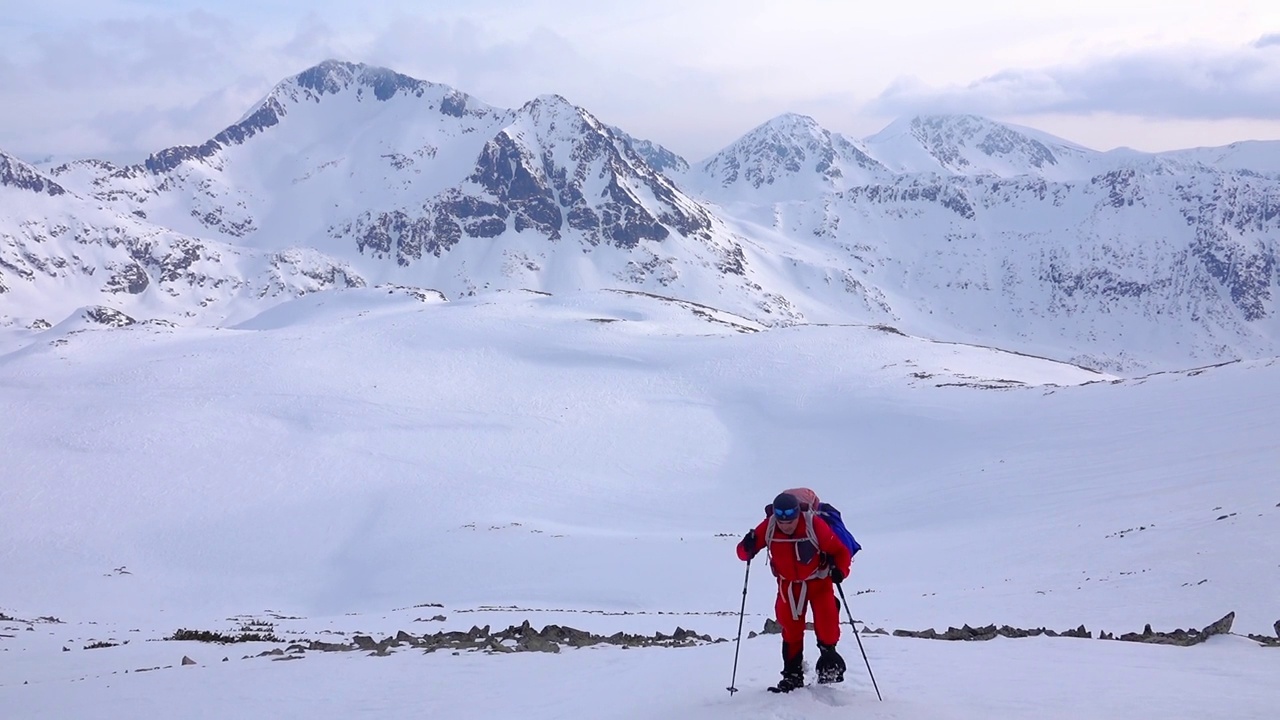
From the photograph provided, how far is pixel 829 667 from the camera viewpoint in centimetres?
974

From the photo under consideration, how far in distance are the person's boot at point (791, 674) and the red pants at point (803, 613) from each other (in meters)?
0.04

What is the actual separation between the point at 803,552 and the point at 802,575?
260mm

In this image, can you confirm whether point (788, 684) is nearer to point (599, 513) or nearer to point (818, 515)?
point (818, 515)

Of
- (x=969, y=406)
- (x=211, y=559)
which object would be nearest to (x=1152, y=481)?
(x=969, y=406)

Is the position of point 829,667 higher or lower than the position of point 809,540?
lower

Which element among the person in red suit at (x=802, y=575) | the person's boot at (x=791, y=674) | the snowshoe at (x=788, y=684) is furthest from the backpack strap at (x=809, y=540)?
the snowshoe at (x=788, y=684)

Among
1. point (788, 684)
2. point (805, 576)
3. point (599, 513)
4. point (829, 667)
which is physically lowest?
point (788, 684)

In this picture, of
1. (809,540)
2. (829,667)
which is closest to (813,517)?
(809,540)

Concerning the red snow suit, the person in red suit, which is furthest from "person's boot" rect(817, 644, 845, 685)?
the red snow suit

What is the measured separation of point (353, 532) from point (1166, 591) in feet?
93.3

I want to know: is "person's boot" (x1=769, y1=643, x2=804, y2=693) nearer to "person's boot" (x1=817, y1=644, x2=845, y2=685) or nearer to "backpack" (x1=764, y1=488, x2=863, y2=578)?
"person's boot" (x1=817, y1=644, x2=845, y2=685)

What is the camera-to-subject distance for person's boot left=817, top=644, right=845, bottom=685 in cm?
976

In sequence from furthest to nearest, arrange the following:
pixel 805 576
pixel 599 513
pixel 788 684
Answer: pixel 599 513 → pixel 805 576 → pixel 788 684

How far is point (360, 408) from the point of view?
168ft
